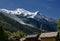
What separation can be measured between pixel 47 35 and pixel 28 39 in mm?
28230

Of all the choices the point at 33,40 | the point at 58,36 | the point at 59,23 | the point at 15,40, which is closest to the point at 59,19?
the point at 59,23

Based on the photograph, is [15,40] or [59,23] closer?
[59,23]

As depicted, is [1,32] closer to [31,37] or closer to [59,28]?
[59,28]

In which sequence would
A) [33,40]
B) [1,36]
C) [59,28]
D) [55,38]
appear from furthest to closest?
1. [33,40]
2. [59,28]
3. [55,38]
4. [1,36]

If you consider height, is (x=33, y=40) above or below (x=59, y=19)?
below

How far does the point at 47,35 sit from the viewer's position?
8775 centimetres

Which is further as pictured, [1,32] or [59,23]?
[59,23]

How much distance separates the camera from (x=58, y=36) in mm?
89500

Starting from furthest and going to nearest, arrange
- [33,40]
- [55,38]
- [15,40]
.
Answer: [15,40], [33,40], [55,38]

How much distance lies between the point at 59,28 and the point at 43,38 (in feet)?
32.7

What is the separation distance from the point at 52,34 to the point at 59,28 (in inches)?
332

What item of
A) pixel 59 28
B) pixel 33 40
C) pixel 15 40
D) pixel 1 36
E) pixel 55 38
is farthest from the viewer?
pixel 15 40

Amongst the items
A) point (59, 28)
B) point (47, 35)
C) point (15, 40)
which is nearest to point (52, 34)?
point (47, 35)

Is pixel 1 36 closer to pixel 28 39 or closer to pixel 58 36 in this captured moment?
pixel 58 36
